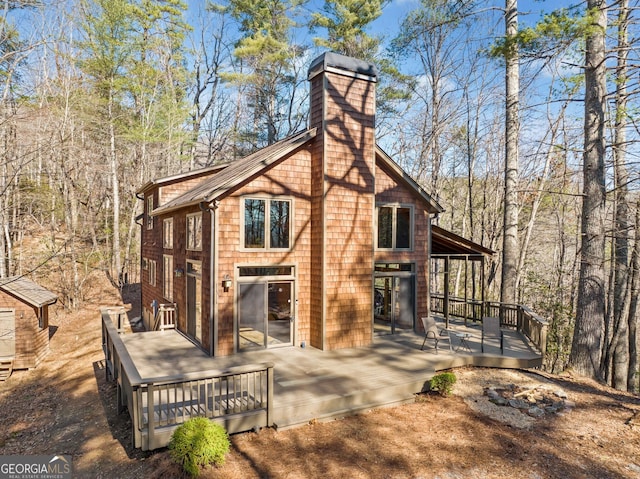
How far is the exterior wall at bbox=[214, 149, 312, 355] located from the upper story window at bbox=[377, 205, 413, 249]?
2.19 meters

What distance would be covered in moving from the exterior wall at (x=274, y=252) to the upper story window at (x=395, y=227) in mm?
2194

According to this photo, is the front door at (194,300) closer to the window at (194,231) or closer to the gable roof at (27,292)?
the window at (194,231)

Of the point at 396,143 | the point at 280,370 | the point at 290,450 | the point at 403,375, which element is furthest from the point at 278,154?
the point at 396,143

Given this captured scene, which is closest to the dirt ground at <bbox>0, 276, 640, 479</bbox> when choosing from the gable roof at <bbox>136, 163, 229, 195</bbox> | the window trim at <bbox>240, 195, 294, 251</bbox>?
the window trim at <bbox>240, 195, 294, 251</bbox>

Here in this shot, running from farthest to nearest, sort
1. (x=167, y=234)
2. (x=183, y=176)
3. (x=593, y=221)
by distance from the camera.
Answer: (x=183, y=176), (x=167, y=234), (x=593, y=221)

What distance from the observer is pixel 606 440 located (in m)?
5.69

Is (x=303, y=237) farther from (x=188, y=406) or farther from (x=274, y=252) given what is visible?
(x=188, y=406)

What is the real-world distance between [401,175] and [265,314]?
17.5 feet

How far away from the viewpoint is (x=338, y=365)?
26.6ft

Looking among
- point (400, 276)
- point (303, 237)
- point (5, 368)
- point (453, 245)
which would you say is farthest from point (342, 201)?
point (5, 368)

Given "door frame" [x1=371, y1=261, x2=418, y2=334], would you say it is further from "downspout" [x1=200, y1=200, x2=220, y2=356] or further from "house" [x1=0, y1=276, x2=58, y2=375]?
"house" [x1=0, y1=276, x2=58, y2=375]

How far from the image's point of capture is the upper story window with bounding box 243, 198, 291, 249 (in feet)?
29.8

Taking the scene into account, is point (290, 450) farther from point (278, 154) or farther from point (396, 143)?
point (396, 143)

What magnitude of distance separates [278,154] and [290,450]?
6.33 m
